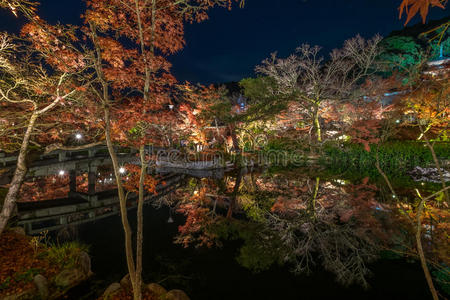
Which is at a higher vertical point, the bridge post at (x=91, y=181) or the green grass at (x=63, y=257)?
the bridge post at (x=91, y=181)

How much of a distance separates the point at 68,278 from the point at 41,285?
41 centimetres

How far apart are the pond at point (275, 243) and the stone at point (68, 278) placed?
171 mm

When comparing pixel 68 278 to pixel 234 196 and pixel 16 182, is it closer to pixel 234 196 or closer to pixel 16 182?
pixel 16 182

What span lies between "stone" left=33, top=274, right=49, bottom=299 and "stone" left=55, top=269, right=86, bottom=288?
198 millimetres

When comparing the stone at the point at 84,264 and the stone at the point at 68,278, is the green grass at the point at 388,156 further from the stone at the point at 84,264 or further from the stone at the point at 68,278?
the stone at the point at 68,278

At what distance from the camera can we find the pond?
4.38 metres

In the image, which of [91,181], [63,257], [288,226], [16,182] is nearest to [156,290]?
[63,257]

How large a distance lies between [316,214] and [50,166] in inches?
501

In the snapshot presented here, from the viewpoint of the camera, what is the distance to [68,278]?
13.5 feet

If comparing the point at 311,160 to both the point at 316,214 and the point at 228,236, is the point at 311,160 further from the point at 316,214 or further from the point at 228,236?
the point at 228,236

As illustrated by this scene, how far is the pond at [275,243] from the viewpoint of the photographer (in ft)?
14.4

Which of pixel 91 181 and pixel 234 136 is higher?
pixel 234 136

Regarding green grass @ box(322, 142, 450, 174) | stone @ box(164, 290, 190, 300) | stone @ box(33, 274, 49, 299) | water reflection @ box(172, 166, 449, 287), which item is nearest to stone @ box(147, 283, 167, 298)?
stone @ box(164, 290, 190, 300)

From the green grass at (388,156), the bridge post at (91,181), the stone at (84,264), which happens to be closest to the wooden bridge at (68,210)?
the bridge post at (91,181)
